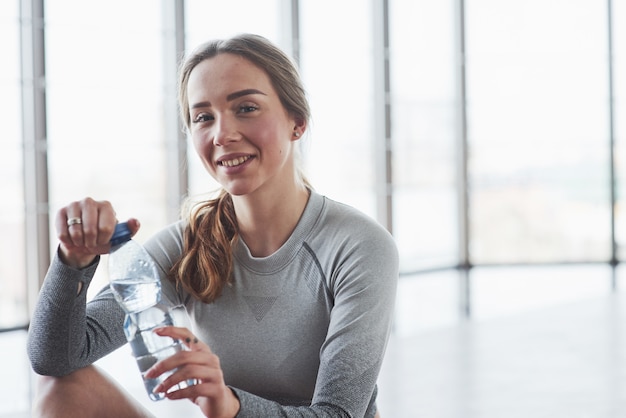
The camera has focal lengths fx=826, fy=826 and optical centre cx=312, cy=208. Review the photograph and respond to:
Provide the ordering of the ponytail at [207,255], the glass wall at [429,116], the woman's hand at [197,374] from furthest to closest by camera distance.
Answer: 1. the glass wall at [429,116]
2. the ponytail at [207,255]
3. the woman's hand at [197,374]

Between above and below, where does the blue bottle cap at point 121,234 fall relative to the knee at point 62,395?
above

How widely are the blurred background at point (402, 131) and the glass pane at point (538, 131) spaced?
0.01 m

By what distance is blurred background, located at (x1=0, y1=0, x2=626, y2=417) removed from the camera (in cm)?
490

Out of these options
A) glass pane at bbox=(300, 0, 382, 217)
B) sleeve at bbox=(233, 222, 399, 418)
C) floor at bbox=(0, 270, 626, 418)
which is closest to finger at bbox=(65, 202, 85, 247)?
sleeve at bbox=(233, 222, 399, 418)

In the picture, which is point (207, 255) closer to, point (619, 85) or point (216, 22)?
point (216, 22)

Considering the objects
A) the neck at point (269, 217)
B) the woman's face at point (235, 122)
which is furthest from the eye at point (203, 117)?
the neck at point (269, 217)

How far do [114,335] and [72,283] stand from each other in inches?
8.9

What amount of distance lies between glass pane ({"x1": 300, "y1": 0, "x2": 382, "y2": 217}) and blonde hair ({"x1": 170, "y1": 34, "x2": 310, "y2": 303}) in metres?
4.50

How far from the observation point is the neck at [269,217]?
168 cm

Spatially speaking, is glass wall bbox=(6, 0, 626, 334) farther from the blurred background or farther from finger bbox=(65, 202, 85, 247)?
finger bbox=(65, 202, 85, 247)

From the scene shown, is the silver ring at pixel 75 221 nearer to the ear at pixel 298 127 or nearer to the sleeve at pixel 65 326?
the sleeve at pixel 65 326

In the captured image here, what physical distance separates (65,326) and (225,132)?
1.50 ft

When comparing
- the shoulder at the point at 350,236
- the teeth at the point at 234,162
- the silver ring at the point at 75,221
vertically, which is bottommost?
the shoulder at the point at 350,236

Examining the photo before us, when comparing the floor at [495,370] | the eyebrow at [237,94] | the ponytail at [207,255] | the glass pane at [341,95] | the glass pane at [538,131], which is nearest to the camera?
the eyebrow at [237,94]
